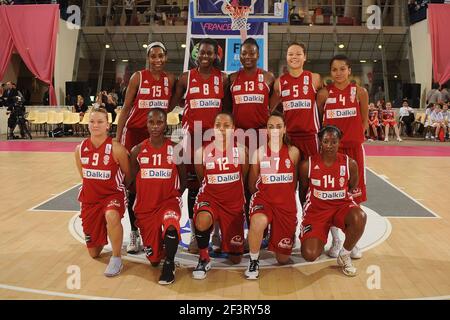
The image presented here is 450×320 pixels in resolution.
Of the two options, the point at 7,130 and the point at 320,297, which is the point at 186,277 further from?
the point at 7,130

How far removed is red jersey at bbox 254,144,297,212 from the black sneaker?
91 cm

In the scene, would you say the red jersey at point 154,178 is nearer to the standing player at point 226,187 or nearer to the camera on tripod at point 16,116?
the standing player at point 226,187

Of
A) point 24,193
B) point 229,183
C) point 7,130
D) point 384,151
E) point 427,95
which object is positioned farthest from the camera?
point 427,95

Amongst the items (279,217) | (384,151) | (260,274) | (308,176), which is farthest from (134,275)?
(384,151)

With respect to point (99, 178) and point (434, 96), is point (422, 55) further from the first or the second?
point (99, 178)

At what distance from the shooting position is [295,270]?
12.6 ft

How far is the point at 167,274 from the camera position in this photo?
3.57m

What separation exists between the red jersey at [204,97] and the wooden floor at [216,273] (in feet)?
4.23

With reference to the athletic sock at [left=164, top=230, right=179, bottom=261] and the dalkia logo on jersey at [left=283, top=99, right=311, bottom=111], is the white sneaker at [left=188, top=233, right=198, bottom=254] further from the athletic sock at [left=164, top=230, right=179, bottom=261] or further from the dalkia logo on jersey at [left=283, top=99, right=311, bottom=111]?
the dalkia logo on jersey at [left=283, top=99, right=311, bottom=111]

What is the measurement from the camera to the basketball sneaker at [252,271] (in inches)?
144

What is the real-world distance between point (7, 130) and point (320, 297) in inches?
538

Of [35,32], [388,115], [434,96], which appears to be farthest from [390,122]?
[35,32]

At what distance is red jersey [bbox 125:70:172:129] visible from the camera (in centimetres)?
438

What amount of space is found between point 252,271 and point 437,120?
12557mm
